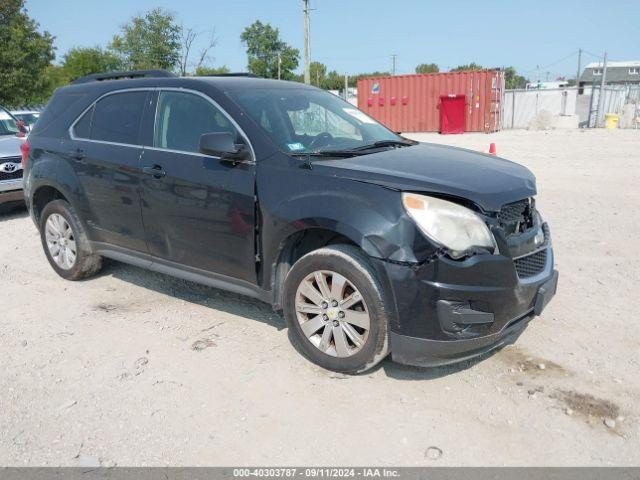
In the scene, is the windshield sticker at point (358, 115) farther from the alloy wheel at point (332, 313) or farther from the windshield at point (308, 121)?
the alloy wheel at point (332, 313)

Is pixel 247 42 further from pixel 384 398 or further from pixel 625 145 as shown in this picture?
pixel 384 398

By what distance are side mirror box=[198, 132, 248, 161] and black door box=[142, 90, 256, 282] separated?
3.5 inches

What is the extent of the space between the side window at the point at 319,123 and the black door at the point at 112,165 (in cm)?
130

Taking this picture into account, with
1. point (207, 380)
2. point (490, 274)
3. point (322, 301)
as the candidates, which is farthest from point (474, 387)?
point (207, 380)

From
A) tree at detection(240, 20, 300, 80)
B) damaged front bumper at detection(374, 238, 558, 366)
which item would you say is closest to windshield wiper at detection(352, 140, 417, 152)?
damaged front bumper at detection(374, 238, 558, 366)

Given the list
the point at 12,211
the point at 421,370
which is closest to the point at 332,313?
the point at 421,370

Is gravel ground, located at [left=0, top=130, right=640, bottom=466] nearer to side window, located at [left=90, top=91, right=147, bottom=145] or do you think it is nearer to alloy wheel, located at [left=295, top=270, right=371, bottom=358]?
alloy wheel, located at [left=295, top=270, right=371, bottom=358]

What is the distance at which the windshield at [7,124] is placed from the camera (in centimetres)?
965

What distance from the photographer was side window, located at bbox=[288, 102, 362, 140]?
411cm

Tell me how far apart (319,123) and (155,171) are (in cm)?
131

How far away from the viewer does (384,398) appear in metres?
3.26

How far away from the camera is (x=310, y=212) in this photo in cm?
337

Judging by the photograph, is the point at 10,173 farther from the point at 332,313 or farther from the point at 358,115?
the point at 332,313

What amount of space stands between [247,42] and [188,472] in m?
70.1
